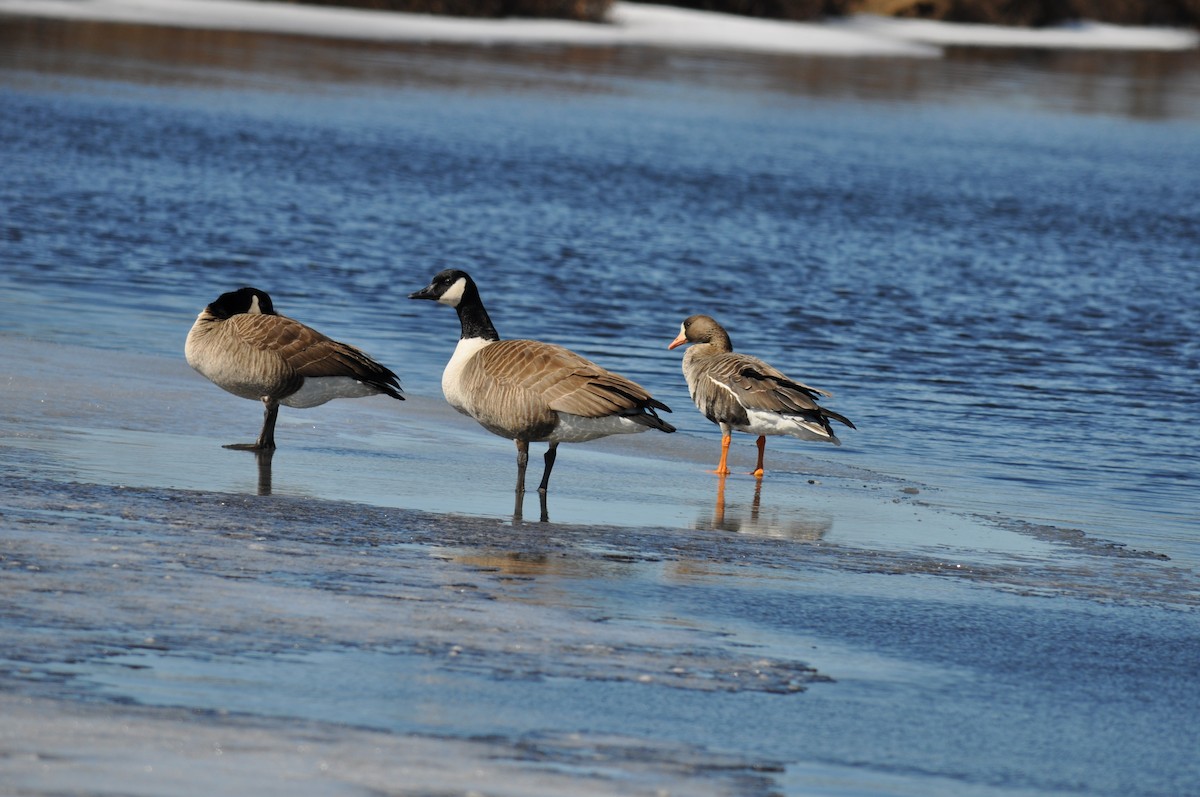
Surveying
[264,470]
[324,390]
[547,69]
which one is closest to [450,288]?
[324,390]

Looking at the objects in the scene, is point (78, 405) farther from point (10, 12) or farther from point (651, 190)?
point (10, 12)

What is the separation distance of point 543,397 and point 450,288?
4.23 feet

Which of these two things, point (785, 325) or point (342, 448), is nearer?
point (342, 448)

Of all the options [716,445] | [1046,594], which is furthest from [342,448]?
[1046,594]

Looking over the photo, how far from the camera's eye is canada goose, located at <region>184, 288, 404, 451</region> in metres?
9.16

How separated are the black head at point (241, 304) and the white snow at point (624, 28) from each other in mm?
34021

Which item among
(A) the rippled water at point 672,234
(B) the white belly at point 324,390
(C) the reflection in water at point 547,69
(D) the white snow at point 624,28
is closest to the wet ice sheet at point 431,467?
(B) the white belly at point 324,390

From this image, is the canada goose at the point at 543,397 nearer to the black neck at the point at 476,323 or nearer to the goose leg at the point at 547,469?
the goose leg at the point at 547,469

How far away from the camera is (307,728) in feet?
16.4

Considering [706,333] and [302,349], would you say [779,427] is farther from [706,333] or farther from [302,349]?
[302,349]

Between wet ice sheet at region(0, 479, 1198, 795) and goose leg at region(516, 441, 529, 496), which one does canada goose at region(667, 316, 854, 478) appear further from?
wet ice sheet at region(0, 479, 1198, 795)

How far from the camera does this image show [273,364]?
9.13 m

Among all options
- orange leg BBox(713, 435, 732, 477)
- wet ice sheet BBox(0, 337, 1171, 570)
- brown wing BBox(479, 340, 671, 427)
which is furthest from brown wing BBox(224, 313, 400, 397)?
orange leg BBox(713, 435, 732, 477)

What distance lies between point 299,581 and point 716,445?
477 cm
